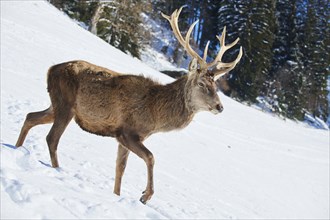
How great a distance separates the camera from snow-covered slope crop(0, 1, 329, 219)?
3.37 metres

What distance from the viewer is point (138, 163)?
8.63 meters

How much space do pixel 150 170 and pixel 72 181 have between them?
3.65 ft

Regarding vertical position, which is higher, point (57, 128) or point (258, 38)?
point (57, 128)

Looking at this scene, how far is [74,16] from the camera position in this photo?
29594mm

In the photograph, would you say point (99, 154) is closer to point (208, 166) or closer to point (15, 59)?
point (208, 166)

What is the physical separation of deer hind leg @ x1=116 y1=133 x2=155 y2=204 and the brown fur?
13mm

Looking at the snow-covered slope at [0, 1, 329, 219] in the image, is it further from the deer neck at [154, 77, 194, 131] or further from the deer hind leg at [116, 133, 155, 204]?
the deer neck at [154, 77, 194, 131]

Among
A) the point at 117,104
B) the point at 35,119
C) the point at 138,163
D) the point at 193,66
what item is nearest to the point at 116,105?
the point at 117,104

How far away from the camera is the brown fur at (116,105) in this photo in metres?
5.33

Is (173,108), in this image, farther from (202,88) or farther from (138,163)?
(138,163)

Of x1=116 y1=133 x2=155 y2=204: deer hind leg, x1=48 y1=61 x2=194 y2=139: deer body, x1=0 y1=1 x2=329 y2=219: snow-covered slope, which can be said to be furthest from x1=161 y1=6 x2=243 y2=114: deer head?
x1=0 y1=1 x2=329 y2=219: snow-covered slope

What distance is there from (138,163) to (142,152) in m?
3.71

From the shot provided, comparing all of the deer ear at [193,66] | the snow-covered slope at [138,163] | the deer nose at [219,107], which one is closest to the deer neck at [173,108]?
the deer ear at [193,66]

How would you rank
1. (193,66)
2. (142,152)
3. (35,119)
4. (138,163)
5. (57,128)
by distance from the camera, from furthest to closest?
(138,163) → (193,66) → (35,119) → (57,128) → (142,152)
